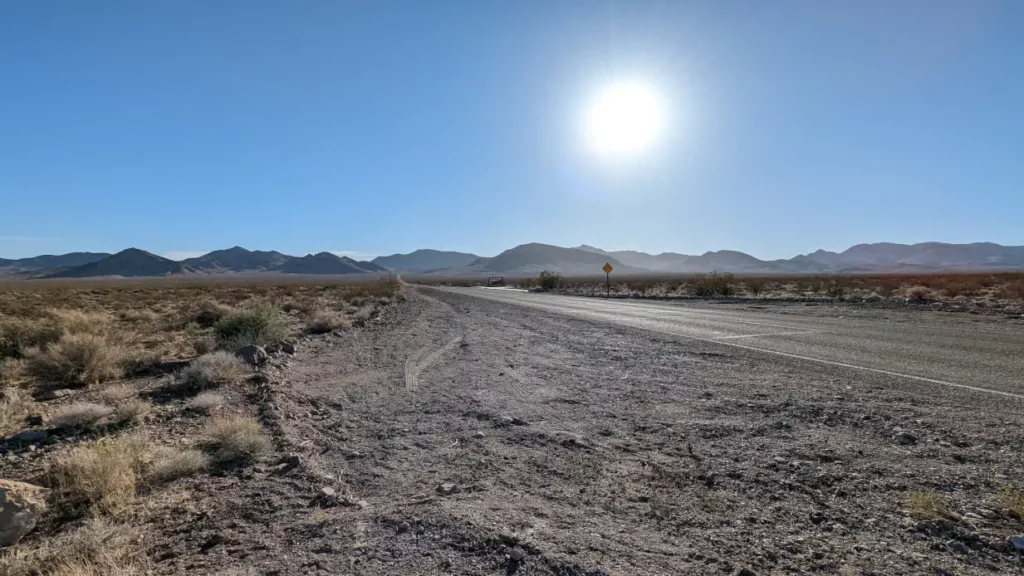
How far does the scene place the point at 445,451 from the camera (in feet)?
16.1

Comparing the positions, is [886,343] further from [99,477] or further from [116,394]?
[116,394]

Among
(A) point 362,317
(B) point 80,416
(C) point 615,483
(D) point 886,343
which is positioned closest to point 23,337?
(B) point 80,416

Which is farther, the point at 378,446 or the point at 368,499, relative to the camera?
the point at 378,446

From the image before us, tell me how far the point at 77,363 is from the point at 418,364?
6026mm

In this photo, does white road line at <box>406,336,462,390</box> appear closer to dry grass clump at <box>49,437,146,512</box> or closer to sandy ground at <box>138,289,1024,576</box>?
sandy ground at <box>138,289,1024,576</box>

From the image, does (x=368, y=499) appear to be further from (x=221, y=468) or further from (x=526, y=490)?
(x=221, y=468)

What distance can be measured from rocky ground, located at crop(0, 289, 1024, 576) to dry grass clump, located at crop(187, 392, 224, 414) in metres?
0.50

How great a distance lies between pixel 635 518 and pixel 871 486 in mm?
1916

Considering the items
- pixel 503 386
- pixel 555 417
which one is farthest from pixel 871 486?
pixel 503 386

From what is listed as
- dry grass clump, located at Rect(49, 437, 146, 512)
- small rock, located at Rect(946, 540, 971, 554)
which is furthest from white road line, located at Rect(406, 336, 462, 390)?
small rock, located at Rect(946, 540, 971, 554)

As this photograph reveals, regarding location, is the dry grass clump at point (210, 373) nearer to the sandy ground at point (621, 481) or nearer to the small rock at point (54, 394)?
the sandy ground at point (621, 481)

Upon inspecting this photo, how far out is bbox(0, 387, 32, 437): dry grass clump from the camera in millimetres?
5887

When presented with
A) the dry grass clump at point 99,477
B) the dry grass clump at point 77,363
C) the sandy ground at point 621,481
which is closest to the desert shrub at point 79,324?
the dry grass clump at point 77,363

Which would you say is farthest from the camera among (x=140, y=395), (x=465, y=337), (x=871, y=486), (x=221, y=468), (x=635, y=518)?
(x=465, y=337)
